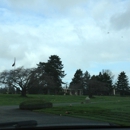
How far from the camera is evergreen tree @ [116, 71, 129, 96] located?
110m

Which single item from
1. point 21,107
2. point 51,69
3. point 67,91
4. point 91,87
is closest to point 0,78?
point 91,87

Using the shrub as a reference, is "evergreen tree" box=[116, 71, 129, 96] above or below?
above

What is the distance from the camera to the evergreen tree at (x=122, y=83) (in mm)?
110438

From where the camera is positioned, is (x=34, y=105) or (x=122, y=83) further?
(x=122, y=83)

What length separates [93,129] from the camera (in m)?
3.21

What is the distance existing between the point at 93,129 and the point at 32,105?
66.4ft

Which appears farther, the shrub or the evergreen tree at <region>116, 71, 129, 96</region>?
the evergreen tree at <region>116, 71, 129, 96</region>

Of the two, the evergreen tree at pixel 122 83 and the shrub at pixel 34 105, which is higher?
the evergreen tree at pixel 122 83

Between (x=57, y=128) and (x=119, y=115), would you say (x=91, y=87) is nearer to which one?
(x=119, y=115)

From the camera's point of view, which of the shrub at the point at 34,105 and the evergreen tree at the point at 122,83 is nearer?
the shrub at the point at 34,105

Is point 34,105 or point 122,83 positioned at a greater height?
point 122,83

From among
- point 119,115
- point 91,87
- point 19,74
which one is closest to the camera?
point 119,115

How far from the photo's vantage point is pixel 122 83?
11131 cm

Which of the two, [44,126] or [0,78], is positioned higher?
[0,78]
